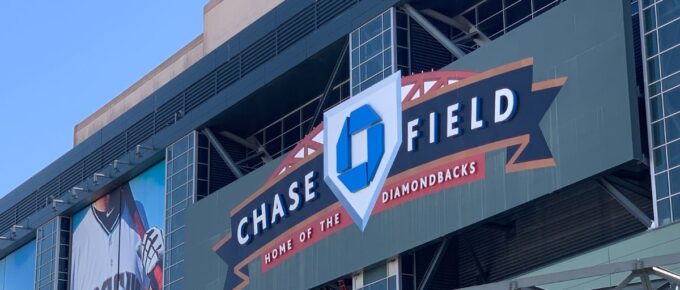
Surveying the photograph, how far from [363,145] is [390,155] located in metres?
1.40

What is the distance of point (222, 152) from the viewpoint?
5828 centimetres

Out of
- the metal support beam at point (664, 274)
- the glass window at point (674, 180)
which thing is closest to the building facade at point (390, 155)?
the metal support beam at point (664, 274)

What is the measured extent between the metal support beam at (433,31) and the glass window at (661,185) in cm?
943

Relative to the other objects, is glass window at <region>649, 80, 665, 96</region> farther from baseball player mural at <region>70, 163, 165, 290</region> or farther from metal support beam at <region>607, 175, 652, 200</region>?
baseball player mural at <region>70, 163, 165, 290</region>

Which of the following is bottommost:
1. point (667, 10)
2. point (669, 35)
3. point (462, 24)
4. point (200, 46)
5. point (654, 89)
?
point (654, 89)

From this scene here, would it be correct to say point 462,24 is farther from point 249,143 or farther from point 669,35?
point 249,143

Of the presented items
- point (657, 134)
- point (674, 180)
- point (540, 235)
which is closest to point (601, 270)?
point (674, 180)

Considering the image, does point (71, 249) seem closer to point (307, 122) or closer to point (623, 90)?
point (307, 122)

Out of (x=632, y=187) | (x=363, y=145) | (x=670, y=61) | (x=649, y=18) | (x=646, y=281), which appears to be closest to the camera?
(x=646, y=281)

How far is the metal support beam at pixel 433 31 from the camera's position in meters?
46.7

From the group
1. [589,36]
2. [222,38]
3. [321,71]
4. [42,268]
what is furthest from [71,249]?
[589,36]

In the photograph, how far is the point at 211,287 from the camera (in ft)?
179

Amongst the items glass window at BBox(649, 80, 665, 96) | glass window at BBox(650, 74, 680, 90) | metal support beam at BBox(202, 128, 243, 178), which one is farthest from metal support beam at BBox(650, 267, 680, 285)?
metal support beam at BBox(202, 128, 243, 178)

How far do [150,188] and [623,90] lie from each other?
91.4 feet
